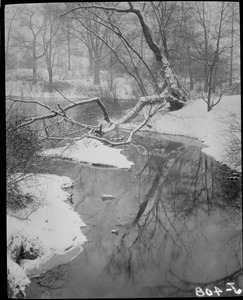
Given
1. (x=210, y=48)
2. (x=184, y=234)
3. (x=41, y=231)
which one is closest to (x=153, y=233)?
(x=184, y=234)

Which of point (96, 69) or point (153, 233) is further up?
point (96, 69)

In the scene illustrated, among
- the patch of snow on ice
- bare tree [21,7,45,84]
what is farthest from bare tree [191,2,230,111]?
the patch of snow on ice

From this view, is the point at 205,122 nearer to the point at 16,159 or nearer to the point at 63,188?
the point at 63,188

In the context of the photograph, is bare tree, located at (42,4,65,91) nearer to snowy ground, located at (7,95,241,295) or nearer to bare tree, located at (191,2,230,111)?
snowy ground, located at (7,95,241,295)

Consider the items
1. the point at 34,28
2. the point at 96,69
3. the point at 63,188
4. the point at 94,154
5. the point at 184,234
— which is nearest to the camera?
the point at 184,234

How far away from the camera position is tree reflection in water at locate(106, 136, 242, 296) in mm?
4504

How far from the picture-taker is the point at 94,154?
939cm

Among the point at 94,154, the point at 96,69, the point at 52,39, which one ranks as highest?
the point at 52,39

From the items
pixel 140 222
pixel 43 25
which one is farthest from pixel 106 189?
pixel 43 25

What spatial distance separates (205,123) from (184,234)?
13.6 ft

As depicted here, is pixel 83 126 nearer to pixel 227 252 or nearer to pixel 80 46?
pixel 80 46

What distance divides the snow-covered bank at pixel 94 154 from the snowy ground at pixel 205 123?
1418 millimetres

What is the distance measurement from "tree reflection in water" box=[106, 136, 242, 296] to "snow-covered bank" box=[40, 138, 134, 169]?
0.90 m

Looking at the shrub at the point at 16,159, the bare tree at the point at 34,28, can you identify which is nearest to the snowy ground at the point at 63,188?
the shrub at the point at 16,159
